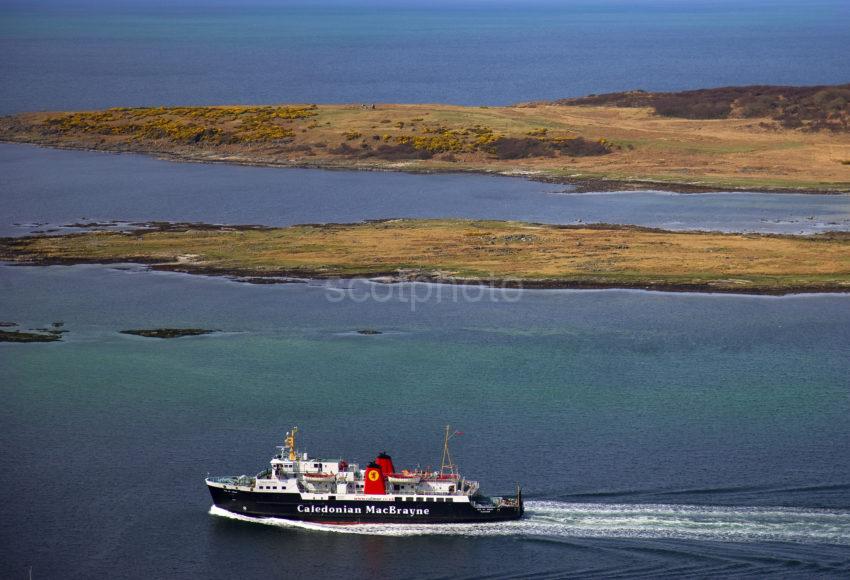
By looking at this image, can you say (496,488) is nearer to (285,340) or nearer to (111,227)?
(285,340)

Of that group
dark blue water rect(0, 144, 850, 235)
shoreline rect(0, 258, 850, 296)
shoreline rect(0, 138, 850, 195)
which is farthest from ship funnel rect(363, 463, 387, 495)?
shoreline rect(0, 138, 850, 195)

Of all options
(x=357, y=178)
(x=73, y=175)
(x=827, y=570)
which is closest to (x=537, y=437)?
(x=827, y=570)

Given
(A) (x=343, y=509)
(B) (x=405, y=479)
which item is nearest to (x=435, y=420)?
(B) (x=405, y=479)

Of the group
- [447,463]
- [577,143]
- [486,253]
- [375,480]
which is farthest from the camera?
[577,143]

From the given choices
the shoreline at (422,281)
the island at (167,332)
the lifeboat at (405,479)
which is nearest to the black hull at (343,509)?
the lifeboat at (405,479)

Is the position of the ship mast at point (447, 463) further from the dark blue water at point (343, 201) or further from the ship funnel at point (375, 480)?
the dark blue water at point (343, 201)

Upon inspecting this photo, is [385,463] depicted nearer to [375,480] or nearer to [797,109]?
[375,480]
